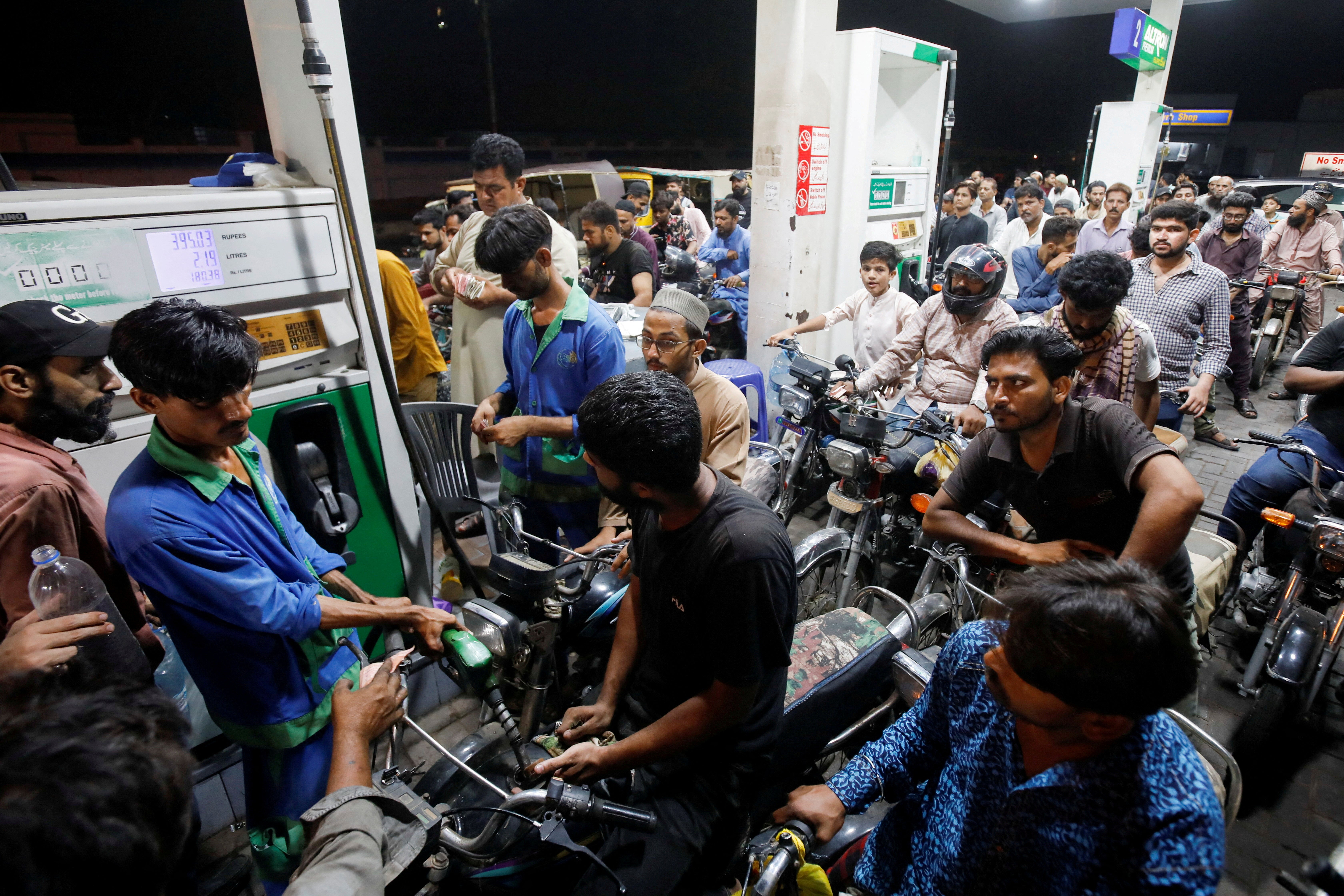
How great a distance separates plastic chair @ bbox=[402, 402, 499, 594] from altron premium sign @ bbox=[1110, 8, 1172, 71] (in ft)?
37.9

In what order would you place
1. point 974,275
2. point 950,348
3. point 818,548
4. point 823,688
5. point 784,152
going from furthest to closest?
point 784,152 → point 950,348 → point 974,275 → point 818,548 → point 823,688

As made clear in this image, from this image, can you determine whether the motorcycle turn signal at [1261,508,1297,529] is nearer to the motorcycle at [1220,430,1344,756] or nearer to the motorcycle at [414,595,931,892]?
the motorcycle at [1220,430,1344,756]

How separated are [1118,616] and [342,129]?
300 cm

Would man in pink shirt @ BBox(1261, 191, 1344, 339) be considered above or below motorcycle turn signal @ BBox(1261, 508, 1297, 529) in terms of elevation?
above

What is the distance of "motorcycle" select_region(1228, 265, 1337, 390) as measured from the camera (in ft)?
25.2

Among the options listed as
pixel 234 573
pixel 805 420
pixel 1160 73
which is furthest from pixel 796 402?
pixel 1160 73

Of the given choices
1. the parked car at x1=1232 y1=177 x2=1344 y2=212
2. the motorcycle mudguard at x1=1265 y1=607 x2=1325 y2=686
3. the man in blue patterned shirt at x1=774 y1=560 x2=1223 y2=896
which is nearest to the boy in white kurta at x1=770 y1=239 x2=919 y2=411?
the motorcycle mudguard at x1=1265 y1=607 x2=1325 y2=686

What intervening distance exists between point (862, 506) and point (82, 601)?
3168 millimetres

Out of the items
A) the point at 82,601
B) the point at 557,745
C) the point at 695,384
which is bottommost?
the point at 557,745

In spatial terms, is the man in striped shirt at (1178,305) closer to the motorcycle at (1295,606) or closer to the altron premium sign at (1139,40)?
the motorcycle at (1295,606)

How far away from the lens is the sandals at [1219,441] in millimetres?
6090

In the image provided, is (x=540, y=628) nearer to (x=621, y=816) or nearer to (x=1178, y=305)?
(x=621, y=816)

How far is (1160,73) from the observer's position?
40.5 feet

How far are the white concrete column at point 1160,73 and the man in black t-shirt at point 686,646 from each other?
14570 mm
